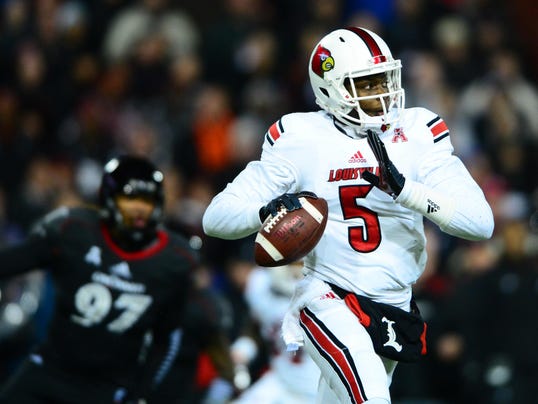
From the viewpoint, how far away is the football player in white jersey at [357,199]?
15.5ft

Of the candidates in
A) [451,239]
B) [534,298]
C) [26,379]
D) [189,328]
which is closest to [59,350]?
[26,379]

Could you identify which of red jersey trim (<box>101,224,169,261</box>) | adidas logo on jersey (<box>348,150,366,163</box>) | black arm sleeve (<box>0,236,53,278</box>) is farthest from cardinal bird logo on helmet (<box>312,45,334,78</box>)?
black arm sleeve (<box>0,236,53,278</box>)

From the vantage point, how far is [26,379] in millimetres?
5609

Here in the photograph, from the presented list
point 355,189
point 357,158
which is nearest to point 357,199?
point 355,189

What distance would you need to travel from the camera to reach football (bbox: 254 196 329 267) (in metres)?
4.50

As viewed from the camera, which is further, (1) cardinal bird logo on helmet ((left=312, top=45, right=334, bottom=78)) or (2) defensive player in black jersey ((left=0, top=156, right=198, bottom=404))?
(2) defensive player in black jersey ((left=0, top=156, right=198, bottom=404))

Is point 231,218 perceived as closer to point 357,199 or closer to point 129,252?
point 357,199

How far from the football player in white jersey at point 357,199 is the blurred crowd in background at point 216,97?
4117 millimetres

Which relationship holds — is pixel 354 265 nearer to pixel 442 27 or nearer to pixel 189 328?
pixel 189 328

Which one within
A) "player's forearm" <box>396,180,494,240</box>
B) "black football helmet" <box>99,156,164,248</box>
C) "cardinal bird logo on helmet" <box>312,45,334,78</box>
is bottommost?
"black football helmet" <box>99,156,164,248</box>

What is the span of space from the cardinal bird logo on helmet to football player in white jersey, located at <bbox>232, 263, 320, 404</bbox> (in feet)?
7.71

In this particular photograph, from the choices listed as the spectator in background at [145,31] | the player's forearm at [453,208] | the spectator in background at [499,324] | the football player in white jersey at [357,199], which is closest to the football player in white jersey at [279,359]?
the spectator in background at [499,324]

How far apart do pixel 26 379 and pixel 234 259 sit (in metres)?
4.27

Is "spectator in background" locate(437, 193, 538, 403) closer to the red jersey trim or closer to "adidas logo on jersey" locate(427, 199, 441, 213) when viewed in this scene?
the red jersey trim
